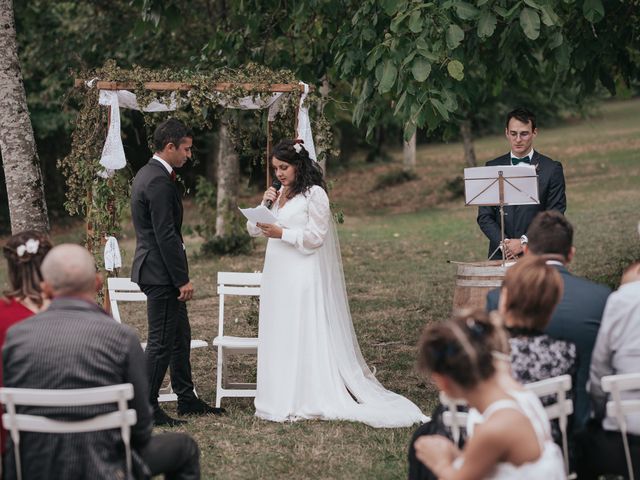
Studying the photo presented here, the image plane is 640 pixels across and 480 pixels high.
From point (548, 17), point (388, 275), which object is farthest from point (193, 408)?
point (388, 275)

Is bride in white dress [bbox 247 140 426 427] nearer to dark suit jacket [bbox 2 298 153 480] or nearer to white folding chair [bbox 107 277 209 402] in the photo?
white folding chair [bbox 107 277 209 402]

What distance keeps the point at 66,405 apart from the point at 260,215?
3.24 meters

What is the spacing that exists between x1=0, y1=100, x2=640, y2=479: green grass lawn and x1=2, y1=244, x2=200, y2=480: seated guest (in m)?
1.99

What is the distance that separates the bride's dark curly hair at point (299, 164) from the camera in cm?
739

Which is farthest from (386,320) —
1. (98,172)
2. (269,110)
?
(98,172)

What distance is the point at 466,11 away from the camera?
746cm

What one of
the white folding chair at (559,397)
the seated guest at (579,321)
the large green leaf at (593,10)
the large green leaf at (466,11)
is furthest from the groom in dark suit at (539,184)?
the white folding chair at (559,397)

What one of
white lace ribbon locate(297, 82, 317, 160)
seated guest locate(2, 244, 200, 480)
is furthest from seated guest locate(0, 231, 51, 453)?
white lace ribbon locate(297, 82, 317, 160)

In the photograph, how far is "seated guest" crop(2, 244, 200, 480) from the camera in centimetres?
417

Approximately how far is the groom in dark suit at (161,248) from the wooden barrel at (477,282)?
5.89ft

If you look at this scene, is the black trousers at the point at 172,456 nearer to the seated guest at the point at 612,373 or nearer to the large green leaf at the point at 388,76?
the seated guest at the point at 612,373

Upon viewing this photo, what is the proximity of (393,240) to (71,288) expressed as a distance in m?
15.1

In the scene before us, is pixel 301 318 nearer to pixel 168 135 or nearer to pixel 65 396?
pixel 168 135

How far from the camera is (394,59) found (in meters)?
7.51
